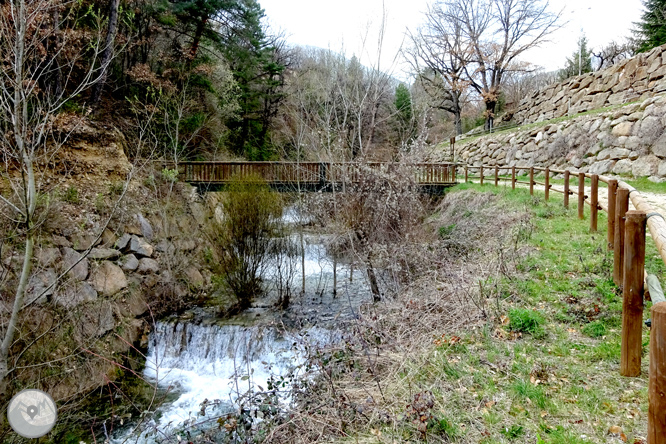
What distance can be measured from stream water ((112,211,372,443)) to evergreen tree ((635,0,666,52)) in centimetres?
2360

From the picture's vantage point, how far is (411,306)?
19.4 ft

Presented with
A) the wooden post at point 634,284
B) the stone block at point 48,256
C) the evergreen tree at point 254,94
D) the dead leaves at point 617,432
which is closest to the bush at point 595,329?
the wooden post at point 634,284

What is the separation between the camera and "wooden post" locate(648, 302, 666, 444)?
65.4 inches

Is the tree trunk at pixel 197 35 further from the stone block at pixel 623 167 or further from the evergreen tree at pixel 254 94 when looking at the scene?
the stone block at pixel 623 167

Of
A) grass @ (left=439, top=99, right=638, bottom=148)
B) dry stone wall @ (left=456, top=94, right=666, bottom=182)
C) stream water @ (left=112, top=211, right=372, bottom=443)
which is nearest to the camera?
stream water @ (left=112, top=211, right=372, bottom=443)

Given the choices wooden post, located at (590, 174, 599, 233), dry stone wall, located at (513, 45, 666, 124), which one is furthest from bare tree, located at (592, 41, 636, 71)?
wooden post, located at (590, 174, 599, 233)

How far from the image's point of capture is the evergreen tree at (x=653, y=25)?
21078 millimetres

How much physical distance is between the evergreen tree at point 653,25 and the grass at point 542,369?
75.1 feet

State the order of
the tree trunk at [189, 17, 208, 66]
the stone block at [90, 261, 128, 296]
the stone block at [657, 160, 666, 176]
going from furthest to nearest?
1. the tree trunk at [189, 17, 208, 66]
2. the stone block at [657, 160, 666, 176]
3. the stone block at [90, 261, 128, 296]

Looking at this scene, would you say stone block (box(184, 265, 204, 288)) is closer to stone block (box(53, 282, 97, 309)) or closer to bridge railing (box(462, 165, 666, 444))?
stone block (box(53, 282, 97, 309))

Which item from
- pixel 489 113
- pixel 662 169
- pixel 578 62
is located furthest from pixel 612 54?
pixel 662 169

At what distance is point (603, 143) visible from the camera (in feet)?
50.2

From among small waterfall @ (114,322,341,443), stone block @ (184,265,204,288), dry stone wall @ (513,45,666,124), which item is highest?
dry stone wall @ (513,45,666,124)

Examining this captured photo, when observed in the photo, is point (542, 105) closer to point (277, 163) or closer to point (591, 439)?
point (277, 163)
